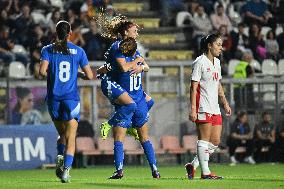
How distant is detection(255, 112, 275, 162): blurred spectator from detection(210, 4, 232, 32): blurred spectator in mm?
5666

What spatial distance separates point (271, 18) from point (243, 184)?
62.3 ft

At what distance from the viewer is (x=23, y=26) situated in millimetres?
28703

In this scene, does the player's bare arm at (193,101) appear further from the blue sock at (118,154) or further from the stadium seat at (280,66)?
the stadium seat at (280,66)

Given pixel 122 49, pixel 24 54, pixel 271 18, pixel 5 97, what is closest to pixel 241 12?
pixel 271 18

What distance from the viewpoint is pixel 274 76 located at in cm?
2698

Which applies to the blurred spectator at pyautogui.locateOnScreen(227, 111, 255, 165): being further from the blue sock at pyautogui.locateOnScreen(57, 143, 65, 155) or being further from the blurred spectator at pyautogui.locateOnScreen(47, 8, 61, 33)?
the blue sock at pyautogui.locateOnScreen(57, 143, 65, 155)

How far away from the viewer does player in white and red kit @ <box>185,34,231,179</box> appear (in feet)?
51.6

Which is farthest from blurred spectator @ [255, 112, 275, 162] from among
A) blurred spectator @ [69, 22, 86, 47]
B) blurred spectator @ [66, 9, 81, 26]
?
blurred spectator @ [66, 9, 81, 26]

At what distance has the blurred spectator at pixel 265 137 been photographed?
26047 millimetres

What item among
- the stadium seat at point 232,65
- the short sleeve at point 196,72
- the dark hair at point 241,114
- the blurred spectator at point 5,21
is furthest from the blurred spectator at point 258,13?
the short sleeve at point 196,72

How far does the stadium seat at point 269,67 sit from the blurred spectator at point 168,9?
4.00 m

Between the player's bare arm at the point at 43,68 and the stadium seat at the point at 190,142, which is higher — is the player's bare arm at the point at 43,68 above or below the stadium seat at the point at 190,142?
above

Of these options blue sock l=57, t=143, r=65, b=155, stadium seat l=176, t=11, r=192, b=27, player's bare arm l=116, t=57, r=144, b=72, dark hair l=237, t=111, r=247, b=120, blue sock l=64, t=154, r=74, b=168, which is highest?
stadium seat l=176, t=11, r=192, b=27

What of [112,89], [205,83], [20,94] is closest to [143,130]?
[112,89]
